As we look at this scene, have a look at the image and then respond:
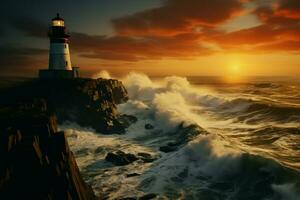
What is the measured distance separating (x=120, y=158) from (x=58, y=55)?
78.8 ft

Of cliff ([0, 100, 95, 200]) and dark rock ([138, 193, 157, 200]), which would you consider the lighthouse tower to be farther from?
dark rock ([138, 193, 157, 200])

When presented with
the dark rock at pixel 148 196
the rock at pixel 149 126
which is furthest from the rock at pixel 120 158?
the rock at pixel 149 126

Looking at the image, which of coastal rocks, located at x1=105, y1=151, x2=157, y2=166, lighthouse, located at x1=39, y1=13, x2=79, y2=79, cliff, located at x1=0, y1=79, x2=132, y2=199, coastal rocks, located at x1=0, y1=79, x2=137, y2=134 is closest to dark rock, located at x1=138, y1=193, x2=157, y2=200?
cliff, located at x1=0, y1=79, x2=132, y2=199

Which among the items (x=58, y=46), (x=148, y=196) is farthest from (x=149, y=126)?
(x=148, y=196)

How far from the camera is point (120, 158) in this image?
25297 millimetres

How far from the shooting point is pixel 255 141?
29.4 m

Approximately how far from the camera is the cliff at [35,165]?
14469 mm

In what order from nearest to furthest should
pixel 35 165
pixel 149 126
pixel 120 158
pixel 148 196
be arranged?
pixel 35 165, pixel 148 196, pixel 120 158, pixel 149 126

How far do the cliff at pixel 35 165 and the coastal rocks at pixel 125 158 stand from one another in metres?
8.56

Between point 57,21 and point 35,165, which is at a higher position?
point 57,21

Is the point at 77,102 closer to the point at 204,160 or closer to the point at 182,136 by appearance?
the point at 182,136

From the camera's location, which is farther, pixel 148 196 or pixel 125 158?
pixel 125 158

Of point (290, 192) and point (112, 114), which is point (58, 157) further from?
point (112, 114)

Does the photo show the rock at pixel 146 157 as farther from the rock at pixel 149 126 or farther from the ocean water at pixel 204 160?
the rock at pixel 149 126
